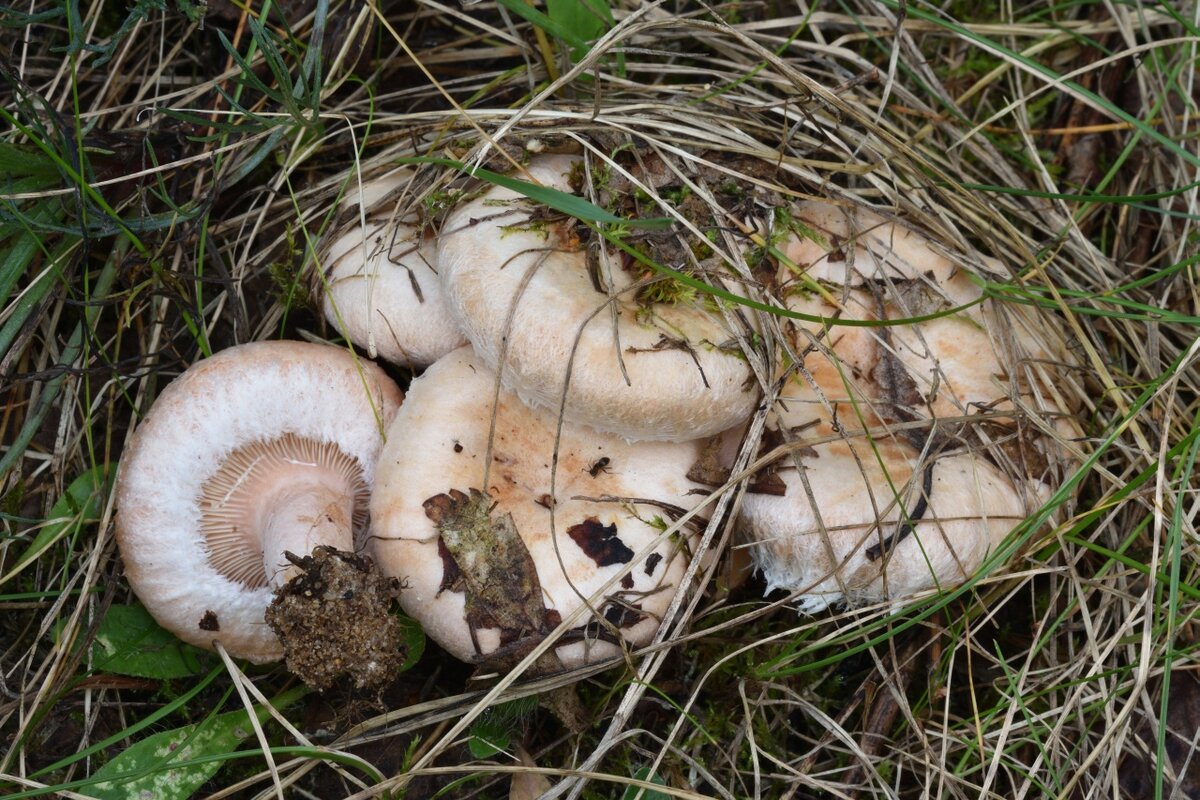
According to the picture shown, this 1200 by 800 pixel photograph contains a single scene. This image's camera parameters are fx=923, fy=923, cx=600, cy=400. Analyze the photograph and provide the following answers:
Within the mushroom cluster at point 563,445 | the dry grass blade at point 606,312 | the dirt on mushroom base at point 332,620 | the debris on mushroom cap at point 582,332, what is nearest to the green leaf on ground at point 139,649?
the dry grass blade at point 606,312

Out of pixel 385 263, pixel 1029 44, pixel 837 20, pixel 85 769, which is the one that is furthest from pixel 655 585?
pixel 1029 44

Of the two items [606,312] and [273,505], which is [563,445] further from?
[273,505]

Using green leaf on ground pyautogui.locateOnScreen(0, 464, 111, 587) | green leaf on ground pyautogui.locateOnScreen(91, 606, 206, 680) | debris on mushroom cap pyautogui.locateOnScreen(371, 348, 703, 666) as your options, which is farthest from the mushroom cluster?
green leaf on ground pyautogui.locateOnScreen(0, 464, 111, 587)

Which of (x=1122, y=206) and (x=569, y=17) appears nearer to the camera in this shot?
(x=569, y=17)

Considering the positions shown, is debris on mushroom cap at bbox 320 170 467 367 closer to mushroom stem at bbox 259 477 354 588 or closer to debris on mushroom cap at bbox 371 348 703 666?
debris on mushroom cap at bbox 371 348 703 666

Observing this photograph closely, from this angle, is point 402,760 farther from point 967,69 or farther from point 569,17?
point 967,69
